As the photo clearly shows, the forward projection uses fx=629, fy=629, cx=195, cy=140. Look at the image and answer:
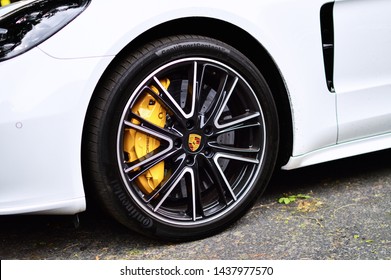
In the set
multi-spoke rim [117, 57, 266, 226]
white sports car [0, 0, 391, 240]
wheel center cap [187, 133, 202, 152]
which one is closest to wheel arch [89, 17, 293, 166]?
white sports car [0, 0, 391, 240]

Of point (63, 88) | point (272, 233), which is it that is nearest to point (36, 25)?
point (63, 88)

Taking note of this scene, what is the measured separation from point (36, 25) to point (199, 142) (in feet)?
2.75

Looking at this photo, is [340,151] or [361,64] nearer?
[361,64]

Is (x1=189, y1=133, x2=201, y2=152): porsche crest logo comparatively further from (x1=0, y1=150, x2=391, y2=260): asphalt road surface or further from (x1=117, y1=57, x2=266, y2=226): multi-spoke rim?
(x1=0, y1=150, x2=391, y2=260): asphalt road surface

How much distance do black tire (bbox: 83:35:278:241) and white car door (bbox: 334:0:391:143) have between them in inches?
14.8

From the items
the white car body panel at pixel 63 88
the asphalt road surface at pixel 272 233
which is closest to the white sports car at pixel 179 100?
the white car body panel at pixel 63 88

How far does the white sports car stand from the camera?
243 centimetres

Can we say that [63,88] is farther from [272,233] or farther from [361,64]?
[361,64]

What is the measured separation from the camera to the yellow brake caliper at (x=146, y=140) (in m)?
2.67

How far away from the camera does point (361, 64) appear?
2.99 meters

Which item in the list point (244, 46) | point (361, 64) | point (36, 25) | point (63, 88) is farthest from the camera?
point (361, 64)

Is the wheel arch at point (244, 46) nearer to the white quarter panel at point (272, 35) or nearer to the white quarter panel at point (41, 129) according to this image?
the white quarter panel at point (272, 35)

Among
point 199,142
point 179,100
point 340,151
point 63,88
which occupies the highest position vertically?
point 63,88
